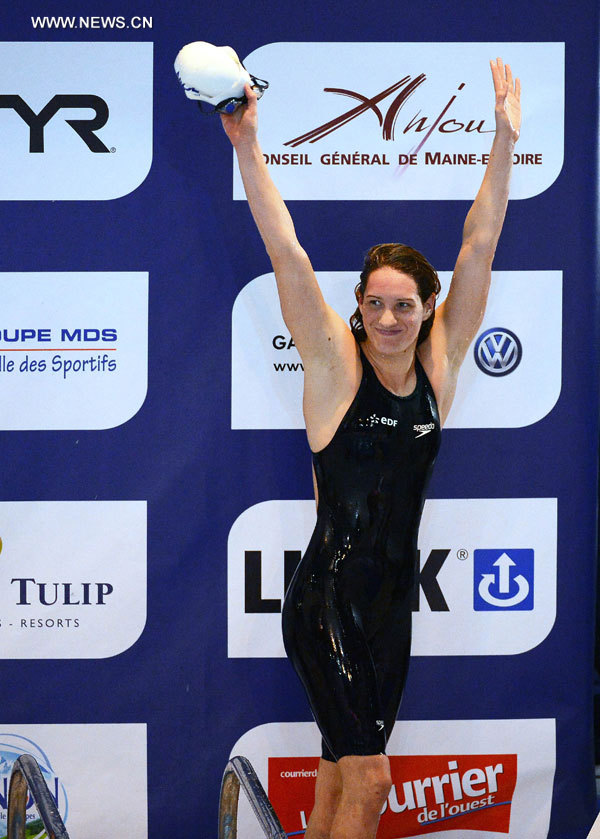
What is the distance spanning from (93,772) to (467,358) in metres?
2.03

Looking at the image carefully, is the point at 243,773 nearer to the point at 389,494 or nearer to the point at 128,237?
the point at 389,494

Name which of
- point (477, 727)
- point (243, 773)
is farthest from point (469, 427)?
point (243, 773)

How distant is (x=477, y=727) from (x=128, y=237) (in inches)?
86.5

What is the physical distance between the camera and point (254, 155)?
9.21 feet

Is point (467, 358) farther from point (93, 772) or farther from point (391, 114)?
point (93, 772)

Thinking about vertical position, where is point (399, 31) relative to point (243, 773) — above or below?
above

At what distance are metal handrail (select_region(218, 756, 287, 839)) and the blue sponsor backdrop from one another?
1.01 metres

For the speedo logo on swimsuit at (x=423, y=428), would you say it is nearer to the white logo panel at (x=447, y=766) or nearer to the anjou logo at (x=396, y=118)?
the anjou logo at (x=396, y=118)

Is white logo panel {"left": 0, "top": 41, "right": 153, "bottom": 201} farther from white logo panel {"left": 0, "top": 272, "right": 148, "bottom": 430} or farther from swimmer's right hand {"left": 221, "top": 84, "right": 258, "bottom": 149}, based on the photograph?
swimmer's right hand {"left": 221, "top": 84, "right": 258, "bottom": 149}

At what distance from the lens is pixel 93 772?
3555mm

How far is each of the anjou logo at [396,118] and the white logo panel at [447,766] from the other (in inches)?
84.0

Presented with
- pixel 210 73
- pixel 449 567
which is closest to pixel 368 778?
pixel 449 567

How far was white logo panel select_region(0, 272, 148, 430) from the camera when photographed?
11.4 ft

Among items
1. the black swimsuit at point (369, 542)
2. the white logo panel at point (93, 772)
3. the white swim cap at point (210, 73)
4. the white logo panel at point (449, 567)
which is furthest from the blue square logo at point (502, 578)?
the white swim cap at point (210, 73)
